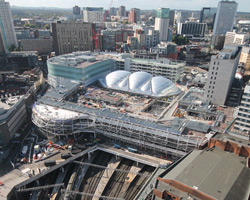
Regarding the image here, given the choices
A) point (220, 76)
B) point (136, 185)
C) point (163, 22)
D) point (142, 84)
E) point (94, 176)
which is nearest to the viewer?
point (136, 185)

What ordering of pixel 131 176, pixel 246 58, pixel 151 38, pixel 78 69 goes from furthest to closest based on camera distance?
pixel 151 38, pixel 246 58, pixel 78 69, pixel 131 176

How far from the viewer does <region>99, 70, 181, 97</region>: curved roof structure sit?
8150 cm

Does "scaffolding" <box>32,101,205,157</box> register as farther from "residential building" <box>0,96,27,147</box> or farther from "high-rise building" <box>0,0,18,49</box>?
"high-rise building" <box>0,0,18,49</box>

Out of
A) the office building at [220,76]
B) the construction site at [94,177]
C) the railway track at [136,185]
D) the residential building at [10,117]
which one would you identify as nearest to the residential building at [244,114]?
the office building at [220,76]

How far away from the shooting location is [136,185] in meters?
48.1

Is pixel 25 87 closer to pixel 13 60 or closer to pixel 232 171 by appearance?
pixel 13 60

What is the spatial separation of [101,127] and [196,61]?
12208 centimetres

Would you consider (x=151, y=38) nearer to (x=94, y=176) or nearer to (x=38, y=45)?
(x=38, y=45)

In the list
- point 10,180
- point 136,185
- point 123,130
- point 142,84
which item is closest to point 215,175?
point 136,185

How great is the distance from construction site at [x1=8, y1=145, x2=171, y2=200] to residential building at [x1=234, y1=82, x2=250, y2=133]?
24789 millimetres

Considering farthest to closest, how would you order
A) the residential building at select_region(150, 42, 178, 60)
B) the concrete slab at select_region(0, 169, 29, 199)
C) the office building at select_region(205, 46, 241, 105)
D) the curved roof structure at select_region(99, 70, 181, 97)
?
the residential building at select_region(150, 42, 178, 60), the curved roof structure at select_region(99, 70, 181, 97), the office building at select_region(205, 46, 241, 105), the concrete slab at select_region(0, 169, 29, 199)

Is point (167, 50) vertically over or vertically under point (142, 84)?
over

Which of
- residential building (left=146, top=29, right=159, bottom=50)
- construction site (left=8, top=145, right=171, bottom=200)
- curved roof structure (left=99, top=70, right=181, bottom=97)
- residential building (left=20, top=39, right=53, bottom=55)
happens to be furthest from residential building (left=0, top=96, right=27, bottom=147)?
residential building (left=146, top=29, right=159, bottom=50)

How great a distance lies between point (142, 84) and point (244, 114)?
1634 inches
